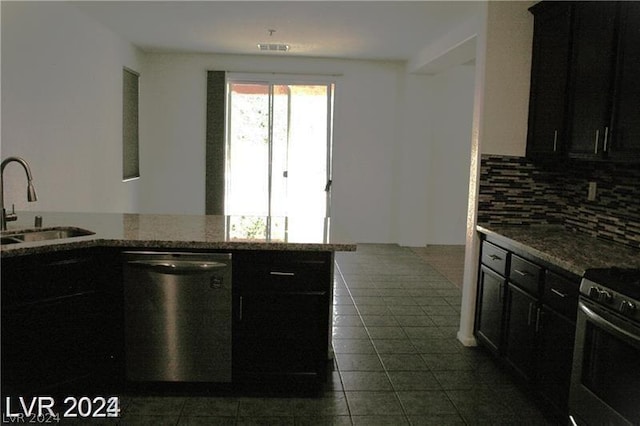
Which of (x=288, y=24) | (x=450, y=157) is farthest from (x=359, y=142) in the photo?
(x=288, y=24)

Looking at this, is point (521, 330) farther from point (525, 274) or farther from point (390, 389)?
point (390, 389)

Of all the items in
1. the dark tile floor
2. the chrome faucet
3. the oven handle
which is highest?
the chrome faucet

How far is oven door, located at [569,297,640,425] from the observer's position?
1.98 meters

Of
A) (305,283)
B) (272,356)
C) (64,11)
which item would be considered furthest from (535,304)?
(64,11)

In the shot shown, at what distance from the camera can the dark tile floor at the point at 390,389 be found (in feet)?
8.78

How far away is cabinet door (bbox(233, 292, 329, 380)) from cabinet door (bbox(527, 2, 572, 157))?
68.3 inches

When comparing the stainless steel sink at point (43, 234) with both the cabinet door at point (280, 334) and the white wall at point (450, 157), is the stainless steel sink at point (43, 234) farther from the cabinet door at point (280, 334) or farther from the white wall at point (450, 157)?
the white wall at point (450, 157)

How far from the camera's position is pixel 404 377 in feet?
10.5

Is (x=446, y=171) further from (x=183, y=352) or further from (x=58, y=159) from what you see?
(x=183, y=352)

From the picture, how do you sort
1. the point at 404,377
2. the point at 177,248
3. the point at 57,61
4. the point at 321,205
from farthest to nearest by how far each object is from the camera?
1. the point at 321,205
2. the point at 57,61
3. the point at 404,377
4. the point at 177,248

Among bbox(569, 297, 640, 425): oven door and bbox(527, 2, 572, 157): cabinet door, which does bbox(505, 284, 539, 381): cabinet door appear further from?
bbox(527, 2, 572, 157): cabinet door

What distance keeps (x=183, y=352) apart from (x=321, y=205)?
482 centimetres

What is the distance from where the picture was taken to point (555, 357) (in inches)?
102

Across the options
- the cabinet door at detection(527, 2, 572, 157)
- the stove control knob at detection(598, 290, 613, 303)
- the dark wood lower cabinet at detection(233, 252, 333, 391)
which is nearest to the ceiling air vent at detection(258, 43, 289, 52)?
the cabinet door at detection(527, 2, 572, 157)
